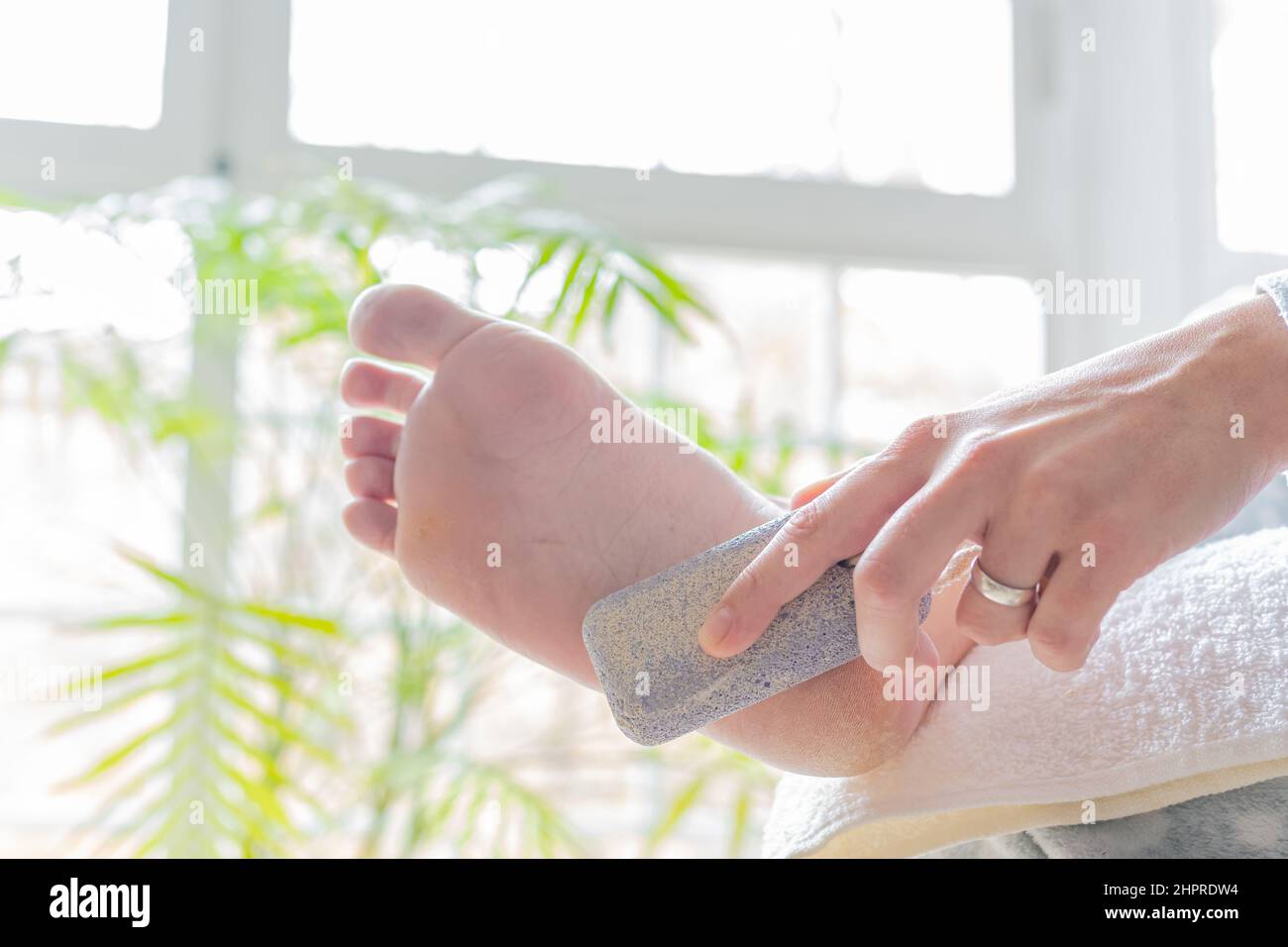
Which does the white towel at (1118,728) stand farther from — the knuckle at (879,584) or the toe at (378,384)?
the toe at (378,384)

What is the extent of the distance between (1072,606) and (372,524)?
1.43ft

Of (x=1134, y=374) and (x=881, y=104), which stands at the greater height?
(x=881, y=104)

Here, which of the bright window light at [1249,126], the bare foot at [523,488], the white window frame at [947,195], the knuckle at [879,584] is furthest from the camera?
the bright window light at [1249,126]

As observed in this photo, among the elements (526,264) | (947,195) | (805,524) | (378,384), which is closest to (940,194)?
(947,195)

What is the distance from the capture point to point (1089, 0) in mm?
1497

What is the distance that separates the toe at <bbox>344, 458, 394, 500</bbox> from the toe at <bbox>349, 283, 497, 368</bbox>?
86 millimetres

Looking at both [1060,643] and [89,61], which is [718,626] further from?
[89,61]

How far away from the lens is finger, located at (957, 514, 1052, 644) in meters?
A: 0.45

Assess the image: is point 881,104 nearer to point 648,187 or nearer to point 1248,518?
point 648,187

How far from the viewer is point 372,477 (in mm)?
715

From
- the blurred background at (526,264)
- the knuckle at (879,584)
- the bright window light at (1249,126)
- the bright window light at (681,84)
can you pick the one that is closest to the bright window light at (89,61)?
the blurred background at (526,264)

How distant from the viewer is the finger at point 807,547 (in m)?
0.48

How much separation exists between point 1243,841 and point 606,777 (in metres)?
1.05
